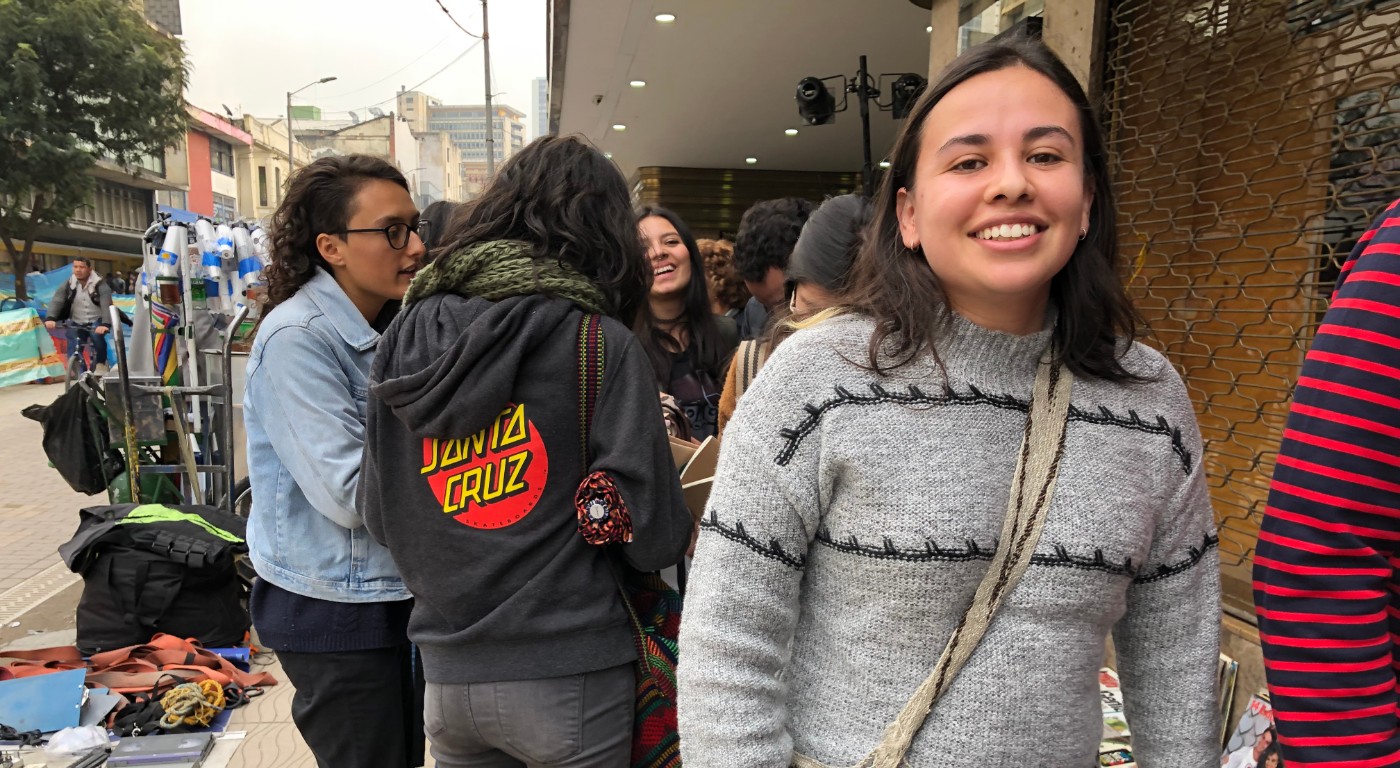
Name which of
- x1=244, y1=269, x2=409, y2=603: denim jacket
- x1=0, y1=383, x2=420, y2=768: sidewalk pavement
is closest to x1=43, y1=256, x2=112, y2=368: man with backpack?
x1=0, y1=383, x2=420, y2=768: sidewalk pavement

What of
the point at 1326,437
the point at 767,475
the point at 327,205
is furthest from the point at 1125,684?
the point at 327,205

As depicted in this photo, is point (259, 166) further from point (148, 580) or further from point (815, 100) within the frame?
point (148, 580)

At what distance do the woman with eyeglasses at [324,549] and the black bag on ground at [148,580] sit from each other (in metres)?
2.24

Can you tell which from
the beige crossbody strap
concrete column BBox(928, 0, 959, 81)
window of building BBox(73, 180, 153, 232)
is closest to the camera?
the beige crossbody strap

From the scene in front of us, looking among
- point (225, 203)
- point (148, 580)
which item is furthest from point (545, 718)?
point (225, 203)

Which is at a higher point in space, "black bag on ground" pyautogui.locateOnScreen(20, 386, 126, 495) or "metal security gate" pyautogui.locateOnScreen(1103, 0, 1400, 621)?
"metal security gate" pyautogui.locateOnScreen(1103, 0, 1400, 621)

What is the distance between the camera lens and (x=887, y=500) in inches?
38.8

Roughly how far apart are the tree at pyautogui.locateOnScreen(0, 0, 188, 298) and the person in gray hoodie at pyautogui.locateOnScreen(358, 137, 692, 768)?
19620mm

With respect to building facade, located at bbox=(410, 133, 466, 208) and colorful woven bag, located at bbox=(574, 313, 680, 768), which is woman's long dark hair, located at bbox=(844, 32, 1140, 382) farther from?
building facade, located at bbox=(410, 133, 466, 208)

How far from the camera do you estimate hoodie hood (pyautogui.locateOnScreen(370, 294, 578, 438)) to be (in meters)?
1.48

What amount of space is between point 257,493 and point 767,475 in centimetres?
147

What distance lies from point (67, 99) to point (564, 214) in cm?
2116

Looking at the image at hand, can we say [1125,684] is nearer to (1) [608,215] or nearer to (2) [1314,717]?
(2) [1314,717]

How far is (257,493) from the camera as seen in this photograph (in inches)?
77.5
